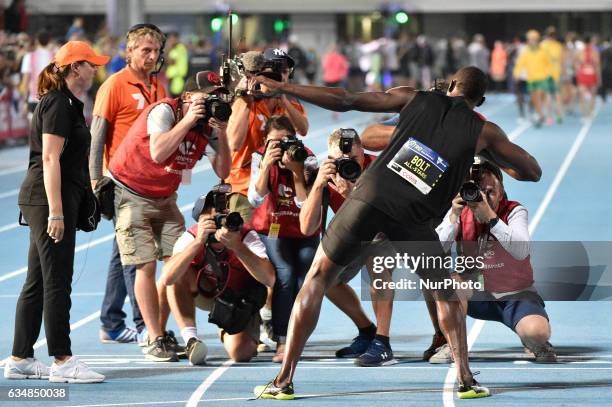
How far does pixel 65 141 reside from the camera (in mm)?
7637

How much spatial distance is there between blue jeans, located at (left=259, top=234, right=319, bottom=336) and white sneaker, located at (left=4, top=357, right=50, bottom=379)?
5.04 ft

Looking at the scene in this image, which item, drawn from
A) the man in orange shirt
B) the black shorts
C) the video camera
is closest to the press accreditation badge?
the black shorts

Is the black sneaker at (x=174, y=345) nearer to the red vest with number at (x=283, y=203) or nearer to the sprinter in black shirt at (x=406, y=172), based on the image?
the red vest with number at (x=283, y=203)

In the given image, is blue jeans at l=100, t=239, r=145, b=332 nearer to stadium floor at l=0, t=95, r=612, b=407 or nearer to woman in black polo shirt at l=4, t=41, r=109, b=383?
stadium floor at l=0, t=95, r=612, b=407

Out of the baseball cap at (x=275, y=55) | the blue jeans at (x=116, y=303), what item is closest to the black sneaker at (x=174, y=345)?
the blue jeans at (x=116, y=303)

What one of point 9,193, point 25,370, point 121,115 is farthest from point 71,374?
point 9,193

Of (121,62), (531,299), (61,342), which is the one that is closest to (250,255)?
(61,342)

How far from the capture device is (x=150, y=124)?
8547 mm

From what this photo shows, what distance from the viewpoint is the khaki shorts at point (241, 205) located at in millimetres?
9102

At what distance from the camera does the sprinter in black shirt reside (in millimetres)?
7051

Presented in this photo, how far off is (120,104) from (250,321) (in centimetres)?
184

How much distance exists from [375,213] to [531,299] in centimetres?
192

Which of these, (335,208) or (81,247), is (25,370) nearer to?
(335,208)

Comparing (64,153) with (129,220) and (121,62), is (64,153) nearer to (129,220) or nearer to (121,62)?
(129,220)
